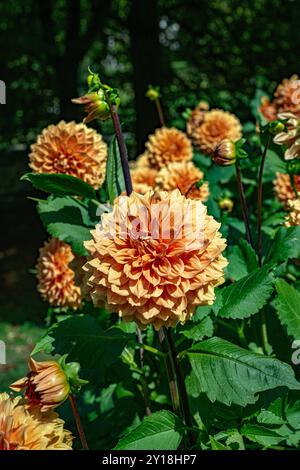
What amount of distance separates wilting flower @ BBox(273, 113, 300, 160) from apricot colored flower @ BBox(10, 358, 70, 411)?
516 mm

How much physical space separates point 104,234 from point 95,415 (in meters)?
0.55

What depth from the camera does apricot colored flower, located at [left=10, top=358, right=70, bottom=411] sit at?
0.88m

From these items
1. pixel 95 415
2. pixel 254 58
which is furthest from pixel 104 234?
pixel 254 58

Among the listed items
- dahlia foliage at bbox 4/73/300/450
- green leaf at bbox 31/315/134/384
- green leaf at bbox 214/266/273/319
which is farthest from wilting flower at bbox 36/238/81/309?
green leaf at bbox 214/266/273/319

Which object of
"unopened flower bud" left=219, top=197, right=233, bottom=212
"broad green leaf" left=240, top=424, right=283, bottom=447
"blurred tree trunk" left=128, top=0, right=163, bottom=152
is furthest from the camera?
"blurred tree trunk" left=128, top=0, right=163, bottom=152

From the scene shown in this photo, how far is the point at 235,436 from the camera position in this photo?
3.21ft

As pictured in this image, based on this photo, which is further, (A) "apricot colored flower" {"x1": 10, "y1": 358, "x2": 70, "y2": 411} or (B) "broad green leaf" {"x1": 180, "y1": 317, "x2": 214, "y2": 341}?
(B) "broad green leaf" {"x1": 180, "y1": 317, "x2": 214, "y2": 341}

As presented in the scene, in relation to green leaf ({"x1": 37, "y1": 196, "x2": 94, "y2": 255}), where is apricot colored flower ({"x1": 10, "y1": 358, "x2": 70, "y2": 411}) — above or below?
below

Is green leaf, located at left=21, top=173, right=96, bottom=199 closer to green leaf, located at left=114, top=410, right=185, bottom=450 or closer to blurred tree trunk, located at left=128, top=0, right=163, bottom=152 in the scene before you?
green leaf, located at left=114, top=410, right=185, bottom=450

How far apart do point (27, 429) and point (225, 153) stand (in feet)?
1.87

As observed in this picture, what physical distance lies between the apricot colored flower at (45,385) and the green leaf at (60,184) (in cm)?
32

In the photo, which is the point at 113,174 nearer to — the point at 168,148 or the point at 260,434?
the point at 260,434

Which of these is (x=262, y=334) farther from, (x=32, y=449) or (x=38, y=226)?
(x=38, y=226)

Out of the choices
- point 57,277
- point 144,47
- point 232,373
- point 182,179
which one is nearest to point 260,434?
point 232,373
